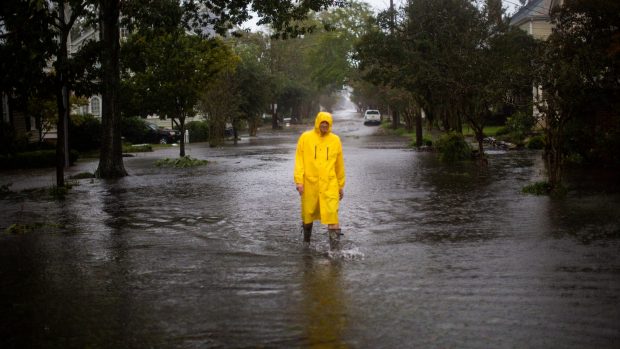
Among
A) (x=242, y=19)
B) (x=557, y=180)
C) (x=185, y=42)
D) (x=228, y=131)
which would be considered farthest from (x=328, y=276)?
(x=228, y=131)

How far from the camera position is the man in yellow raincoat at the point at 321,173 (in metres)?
8.41

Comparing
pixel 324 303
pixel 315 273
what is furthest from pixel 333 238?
pixel 324 303

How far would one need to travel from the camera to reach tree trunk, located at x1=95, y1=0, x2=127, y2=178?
19453mm

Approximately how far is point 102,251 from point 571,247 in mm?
5762

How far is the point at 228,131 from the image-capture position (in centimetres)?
5300

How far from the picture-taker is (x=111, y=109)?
20047 millimetres

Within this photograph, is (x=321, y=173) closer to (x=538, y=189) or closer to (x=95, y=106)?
(x=538, y=189)

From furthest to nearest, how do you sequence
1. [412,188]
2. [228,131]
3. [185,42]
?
[228,131] → [185,42] → [412,188]

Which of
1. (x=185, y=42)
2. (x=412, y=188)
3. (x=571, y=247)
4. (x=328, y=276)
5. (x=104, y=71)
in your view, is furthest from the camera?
(x=185, y=42)

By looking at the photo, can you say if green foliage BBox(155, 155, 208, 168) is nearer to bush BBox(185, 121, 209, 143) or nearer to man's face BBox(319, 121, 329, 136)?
man's face BBox(319, 121, 329, 136)

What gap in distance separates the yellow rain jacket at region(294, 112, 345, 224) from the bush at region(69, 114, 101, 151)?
86.4 feet

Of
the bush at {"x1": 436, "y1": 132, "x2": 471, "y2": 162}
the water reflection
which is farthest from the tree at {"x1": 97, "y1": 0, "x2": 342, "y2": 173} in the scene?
the water reflection

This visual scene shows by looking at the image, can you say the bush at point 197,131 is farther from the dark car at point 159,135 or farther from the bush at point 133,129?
the bush at point 133,129

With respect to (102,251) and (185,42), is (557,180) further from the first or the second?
(185,42)
